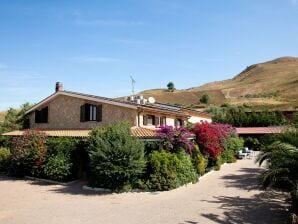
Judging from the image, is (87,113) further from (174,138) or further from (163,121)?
(174,138)

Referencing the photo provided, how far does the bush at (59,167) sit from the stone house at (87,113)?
13.4ft

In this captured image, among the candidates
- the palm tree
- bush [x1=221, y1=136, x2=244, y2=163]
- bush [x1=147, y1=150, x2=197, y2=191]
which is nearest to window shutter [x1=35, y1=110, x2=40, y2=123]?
bush [x1=147, y1=150, x2=197, y2=191]

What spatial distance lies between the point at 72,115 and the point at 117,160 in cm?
1235

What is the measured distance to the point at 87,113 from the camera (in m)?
28.6

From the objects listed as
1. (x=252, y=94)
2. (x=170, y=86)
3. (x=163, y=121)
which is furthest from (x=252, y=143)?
(x=170, y=86)

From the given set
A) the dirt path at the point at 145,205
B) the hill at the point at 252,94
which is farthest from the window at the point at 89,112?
the hill at the point at 252,94

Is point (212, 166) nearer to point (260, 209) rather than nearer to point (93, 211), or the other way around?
point (260, 209)

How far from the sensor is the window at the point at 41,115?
31.6 metres

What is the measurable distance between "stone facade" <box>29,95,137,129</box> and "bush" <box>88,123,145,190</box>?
682cm

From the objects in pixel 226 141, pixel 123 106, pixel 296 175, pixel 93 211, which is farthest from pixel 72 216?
pixel 226 141

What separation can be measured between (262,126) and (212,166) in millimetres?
31008

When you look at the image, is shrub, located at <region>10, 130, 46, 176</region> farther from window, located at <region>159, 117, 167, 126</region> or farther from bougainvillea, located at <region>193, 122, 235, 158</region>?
bougainvillea, located at <region>193, 122, 235, 158</region>

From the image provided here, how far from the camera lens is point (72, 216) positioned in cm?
1424

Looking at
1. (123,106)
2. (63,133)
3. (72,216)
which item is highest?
(123,106)
